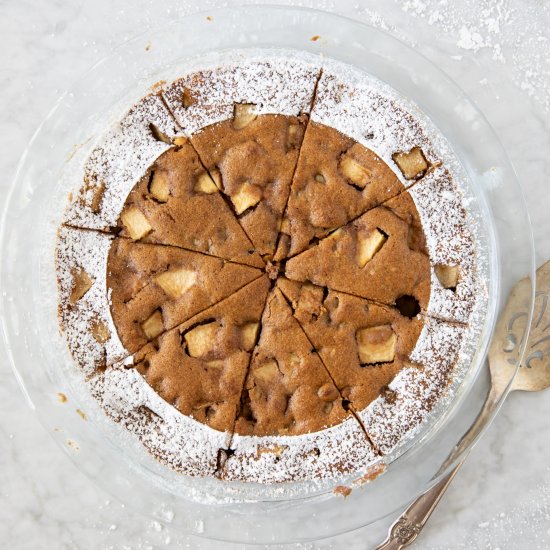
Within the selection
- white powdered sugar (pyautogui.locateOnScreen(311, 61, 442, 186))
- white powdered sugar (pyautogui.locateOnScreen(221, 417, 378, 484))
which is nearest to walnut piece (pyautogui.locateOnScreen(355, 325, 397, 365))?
white powdered sugar (pyautogui.locateOnScreen(221, 417, 378, 484))

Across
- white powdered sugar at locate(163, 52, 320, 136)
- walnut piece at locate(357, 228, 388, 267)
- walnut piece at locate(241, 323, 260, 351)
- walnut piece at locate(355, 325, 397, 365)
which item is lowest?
walnut piece at locate(355, 325, 397, 365)

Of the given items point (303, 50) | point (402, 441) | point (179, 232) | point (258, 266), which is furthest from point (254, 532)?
point (303, 50)

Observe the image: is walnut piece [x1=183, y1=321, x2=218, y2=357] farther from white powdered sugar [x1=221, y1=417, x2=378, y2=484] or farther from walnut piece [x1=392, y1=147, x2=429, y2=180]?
walnut piece [x1=392, y1=147, x2=429, y2=180]

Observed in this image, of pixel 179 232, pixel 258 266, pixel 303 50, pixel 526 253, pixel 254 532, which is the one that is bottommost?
pixel 254 532

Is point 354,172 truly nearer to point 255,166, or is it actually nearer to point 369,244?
point 369,244

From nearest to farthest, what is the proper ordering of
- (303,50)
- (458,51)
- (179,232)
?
1. (179,232)
2. (303,50)
3. (458,51)

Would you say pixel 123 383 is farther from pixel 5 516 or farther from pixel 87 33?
pixel 87 33

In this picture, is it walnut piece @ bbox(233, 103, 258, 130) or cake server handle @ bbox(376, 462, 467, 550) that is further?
cake server handle @ bbox(376, 462, 467, 550)
